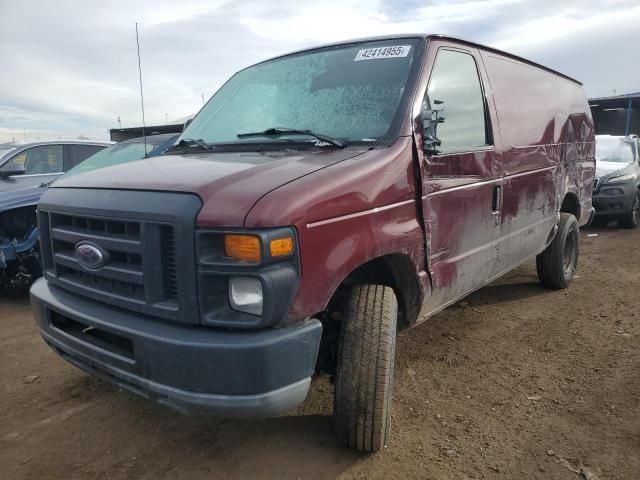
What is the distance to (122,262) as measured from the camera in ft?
7.68

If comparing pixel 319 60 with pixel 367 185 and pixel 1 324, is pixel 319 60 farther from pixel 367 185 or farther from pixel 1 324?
pixel 1 324

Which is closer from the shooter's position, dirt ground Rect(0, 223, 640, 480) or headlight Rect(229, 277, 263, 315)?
headlight Rect(229, 277, 263, 315)

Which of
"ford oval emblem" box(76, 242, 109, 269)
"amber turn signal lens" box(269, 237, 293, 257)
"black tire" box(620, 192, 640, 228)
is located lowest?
"black tire" box(620, 192, 640, 228)

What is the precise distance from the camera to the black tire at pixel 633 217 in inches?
364

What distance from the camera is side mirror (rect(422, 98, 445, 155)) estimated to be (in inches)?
112

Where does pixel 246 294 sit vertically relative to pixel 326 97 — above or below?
below

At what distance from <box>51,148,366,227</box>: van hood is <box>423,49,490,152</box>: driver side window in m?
0.74

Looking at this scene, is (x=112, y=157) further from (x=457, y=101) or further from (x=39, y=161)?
(x=457, y=101)

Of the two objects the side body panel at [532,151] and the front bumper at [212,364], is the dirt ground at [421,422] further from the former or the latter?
the side body panel at [532,151]

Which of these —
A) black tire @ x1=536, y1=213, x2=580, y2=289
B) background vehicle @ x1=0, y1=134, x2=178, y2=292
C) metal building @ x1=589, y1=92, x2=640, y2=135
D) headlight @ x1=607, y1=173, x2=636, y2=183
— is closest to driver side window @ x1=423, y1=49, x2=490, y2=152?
black tire @ x1=536, y1=213, x2=580, y2=289

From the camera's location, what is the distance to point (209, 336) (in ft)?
6.72

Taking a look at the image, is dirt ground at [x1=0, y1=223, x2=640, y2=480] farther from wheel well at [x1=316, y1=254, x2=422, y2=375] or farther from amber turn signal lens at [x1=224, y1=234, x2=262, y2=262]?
amber turn signal lens at [x1=224, y1=234, x2=262, y2=262]

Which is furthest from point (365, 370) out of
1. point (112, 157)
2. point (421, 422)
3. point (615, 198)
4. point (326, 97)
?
point (615, 198)

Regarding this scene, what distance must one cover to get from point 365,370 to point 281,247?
825mm
